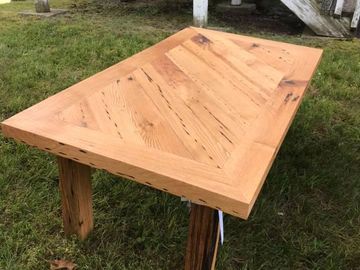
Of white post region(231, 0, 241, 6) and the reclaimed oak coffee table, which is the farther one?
white post region(231, 0, 241, 6)

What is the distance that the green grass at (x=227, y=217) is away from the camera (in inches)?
73.1

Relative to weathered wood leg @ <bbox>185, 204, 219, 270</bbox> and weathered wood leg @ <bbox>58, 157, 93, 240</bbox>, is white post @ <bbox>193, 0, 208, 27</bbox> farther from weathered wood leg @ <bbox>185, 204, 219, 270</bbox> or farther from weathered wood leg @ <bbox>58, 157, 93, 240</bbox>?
weathered wood leg @ <bbox>185, 204, 219, 270</bbox>

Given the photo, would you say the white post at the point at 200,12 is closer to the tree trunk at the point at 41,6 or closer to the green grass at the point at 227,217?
the green grass at the point at 227,217

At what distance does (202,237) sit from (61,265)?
70 centimetres

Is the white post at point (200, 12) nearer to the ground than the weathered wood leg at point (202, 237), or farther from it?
nearer to the ground

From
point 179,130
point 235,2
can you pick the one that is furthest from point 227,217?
point 235,2

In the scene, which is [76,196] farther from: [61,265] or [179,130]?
[179,130]

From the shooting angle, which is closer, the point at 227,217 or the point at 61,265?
the point at 61,265

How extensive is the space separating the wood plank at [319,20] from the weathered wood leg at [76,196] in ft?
13.1

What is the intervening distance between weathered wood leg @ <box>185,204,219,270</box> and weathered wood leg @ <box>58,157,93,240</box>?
1.77 ft

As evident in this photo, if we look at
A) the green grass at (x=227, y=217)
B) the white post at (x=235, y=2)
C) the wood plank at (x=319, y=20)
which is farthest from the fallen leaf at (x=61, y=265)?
the white post at (x=235, y=2)

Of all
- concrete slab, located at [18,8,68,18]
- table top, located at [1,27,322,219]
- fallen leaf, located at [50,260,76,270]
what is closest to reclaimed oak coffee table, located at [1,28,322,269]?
table top, located at [1,27,322,219]

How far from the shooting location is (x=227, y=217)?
6.90 feet

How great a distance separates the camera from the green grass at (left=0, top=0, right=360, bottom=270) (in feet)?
6.09
